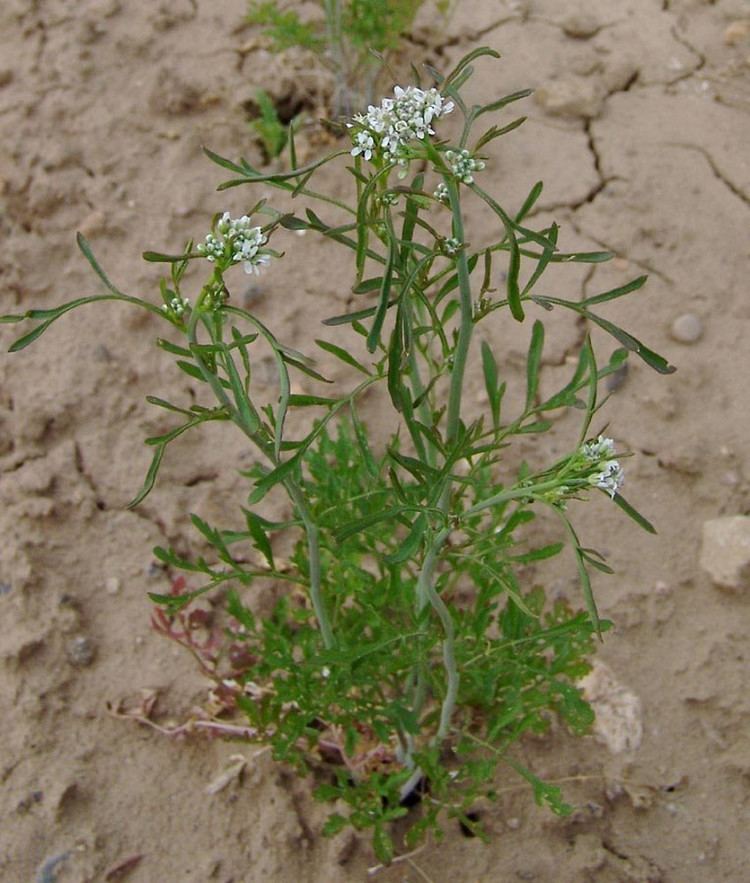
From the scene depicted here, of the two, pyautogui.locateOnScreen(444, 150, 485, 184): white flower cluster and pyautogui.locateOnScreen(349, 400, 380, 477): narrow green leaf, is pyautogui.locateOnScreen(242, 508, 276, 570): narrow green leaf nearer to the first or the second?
pyautogui.locateOnScreen(349, 400, 380, 477): narrow green leaf

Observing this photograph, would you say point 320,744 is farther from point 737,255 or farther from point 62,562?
point 737,255

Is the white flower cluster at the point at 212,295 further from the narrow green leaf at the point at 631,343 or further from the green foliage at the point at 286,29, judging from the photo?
the green foliage at the point at 286,29

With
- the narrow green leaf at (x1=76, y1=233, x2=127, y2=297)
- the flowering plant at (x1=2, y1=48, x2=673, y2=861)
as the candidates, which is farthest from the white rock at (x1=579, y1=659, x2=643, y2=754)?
the narrow green leaf at (x1=76, y1=233, x2=127, y2=297)

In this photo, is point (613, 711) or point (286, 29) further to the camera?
point (286, 29)

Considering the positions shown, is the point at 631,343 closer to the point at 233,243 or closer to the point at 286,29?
the point at 233,243

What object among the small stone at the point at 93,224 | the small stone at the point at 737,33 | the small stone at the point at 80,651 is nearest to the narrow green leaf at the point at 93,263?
the small stone at the point at 80,651

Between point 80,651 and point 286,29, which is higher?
point 286,29

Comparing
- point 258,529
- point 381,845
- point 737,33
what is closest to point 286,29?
point 737,33
